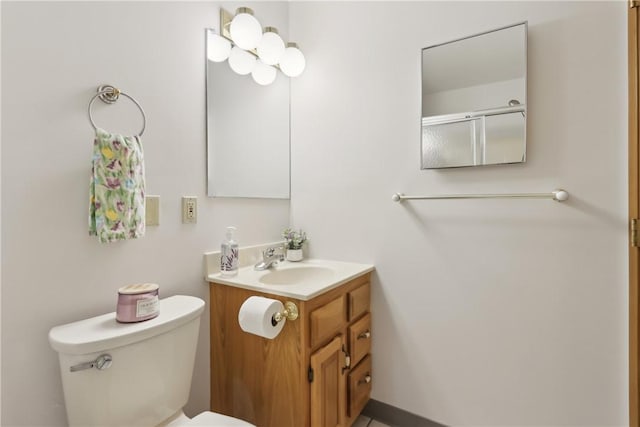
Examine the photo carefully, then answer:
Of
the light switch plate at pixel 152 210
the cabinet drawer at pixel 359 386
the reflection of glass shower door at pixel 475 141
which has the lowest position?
the cabinet drawer at pixel 359 386

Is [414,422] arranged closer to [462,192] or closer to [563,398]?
[563,398]

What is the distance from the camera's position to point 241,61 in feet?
4.95

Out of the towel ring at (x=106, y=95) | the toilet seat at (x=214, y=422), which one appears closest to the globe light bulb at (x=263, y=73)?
the towel ring at (x=106, y=95)

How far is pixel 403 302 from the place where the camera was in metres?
1.51

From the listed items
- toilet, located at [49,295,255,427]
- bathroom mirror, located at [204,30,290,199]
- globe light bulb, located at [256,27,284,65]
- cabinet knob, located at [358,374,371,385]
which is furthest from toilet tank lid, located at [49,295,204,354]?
globe light bulb, located at [256,27,284,65]

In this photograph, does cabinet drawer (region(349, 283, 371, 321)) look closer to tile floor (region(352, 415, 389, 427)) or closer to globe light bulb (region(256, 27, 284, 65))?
tile floor (region(352, 415, 389, 427))

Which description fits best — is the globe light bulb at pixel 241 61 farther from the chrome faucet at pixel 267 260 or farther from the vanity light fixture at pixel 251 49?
the chrome faucet at pixel 267 260

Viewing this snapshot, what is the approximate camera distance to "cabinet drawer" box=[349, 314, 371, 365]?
141 centimetres

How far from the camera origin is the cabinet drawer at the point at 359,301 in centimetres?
140

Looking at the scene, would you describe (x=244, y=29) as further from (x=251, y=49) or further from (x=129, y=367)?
(x=129, y=367)

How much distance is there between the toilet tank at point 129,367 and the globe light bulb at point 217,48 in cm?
109

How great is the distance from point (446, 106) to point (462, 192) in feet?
1.28

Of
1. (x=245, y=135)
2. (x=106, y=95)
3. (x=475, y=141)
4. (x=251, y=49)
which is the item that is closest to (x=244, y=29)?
(x=251, y=49)

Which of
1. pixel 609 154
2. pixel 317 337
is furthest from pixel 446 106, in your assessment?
pixel 317 337
